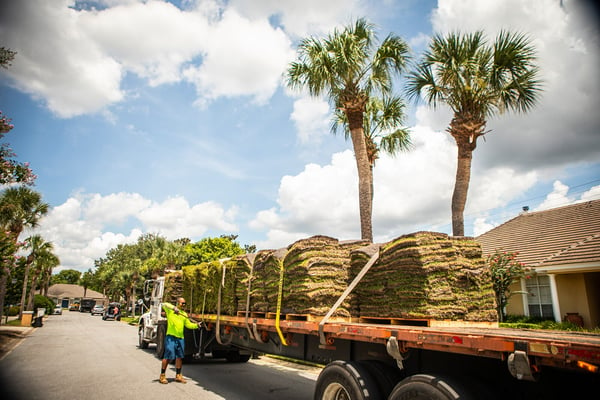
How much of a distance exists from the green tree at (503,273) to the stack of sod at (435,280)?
801cm

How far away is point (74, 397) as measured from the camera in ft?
22.9

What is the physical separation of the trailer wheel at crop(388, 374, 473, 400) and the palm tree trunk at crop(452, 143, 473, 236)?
9.56m

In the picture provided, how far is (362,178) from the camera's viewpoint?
1255 centimetres

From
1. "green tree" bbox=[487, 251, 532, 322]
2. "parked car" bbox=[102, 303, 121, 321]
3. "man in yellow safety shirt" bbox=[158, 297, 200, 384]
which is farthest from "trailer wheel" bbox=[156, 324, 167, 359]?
"parked car" bbox=[102, 303, 121, 321]

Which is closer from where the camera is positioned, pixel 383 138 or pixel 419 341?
pixel 419 341

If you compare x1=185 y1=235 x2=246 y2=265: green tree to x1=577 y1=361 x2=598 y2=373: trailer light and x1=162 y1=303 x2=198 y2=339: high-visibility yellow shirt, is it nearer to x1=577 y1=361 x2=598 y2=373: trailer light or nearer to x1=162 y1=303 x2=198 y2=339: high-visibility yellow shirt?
x1=162 y1=303 x2=198 y2=339: high-visibility yellow shirt

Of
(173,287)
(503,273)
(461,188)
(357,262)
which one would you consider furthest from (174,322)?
(503,273)

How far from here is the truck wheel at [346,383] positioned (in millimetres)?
4031

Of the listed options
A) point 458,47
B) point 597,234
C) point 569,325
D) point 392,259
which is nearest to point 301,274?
point 392,259

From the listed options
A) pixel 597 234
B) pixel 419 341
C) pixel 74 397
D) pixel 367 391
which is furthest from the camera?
pixel 597 234

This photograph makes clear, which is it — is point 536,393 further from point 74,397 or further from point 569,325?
point 569,325

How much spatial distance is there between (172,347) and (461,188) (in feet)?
32.1

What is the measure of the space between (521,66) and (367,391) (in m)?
12.3

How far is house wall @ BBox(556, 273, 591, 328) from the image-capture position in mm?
13156
